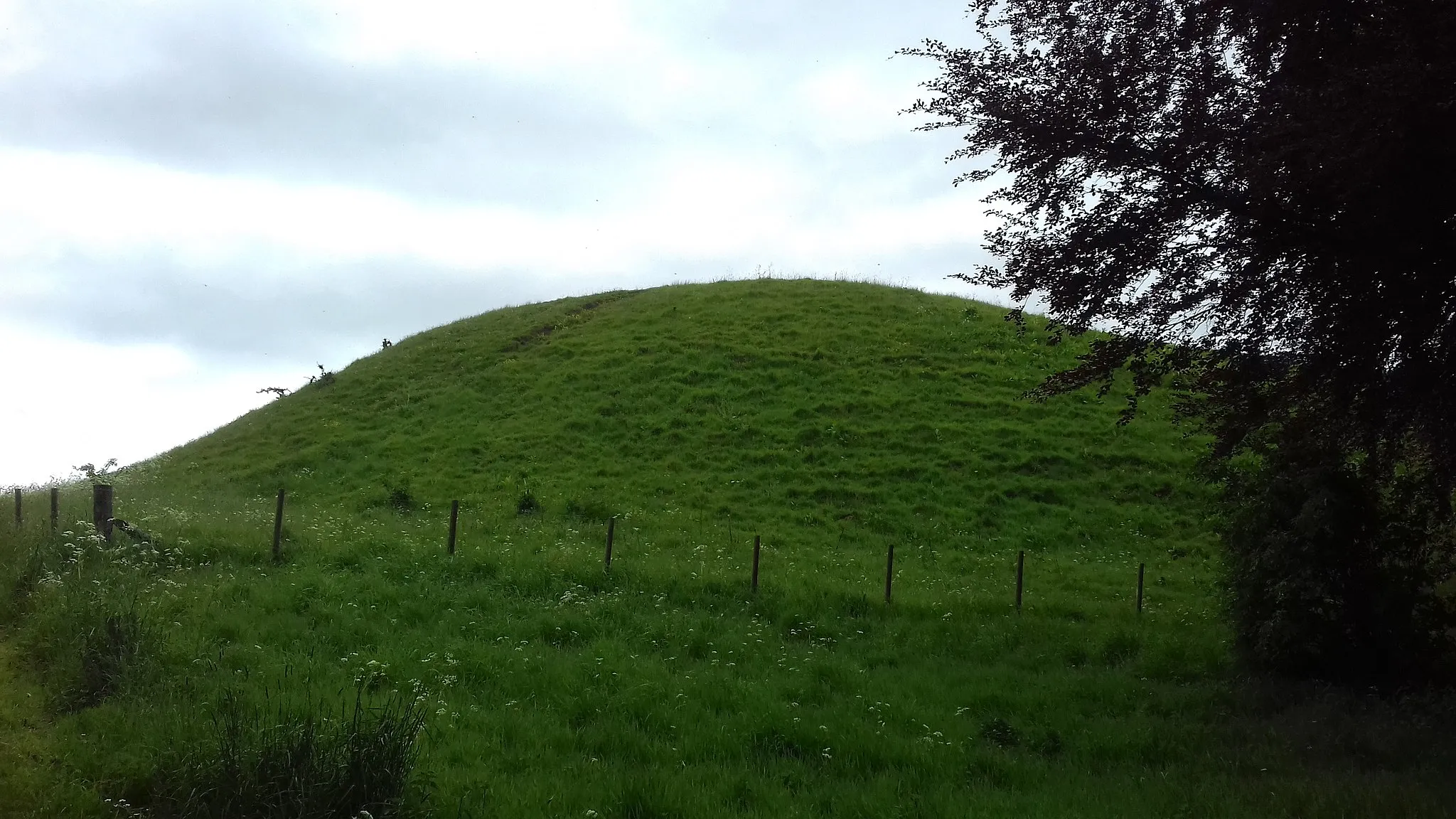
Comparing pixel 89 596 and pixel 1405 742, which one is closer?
pixel 1405 742

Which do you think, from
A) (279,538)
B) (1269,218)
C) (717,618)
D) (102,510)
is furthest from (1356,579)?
(102,510)

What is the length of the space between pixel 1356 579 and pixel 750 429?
20.4m

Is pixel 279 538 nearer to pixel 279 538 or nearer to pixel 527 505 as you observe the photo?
pixel 279 538

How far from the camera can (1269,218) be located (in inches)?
377

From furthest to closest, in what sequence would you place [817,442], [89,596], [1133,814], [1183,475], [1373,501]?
[817,442] → [1183,475] → [1373,501] → [89,596] → [1133,814]

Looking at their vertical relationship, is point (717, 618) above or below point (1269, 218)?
below

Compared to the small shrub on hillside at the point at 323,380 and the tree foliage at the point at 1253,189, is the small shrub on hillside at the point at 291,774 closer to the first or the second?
the tree foliage at the point at 1253,189

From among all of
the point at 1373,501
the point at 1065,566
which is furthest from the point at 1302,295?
the point at 1065,566

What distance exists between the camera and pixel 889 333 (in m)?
39.4

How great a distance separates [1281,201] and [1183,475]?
19.2 metres

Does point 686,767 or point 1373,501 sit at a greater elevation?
point 1373,501

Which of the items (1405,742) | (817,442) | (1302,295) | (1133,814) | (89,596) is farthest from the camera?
(817,442)

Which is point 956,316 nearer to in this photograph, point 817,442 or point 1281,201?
point 817,442

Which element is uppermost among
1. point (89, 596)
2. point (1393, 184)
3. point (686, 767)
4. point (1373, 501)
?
point (1393, 184)
